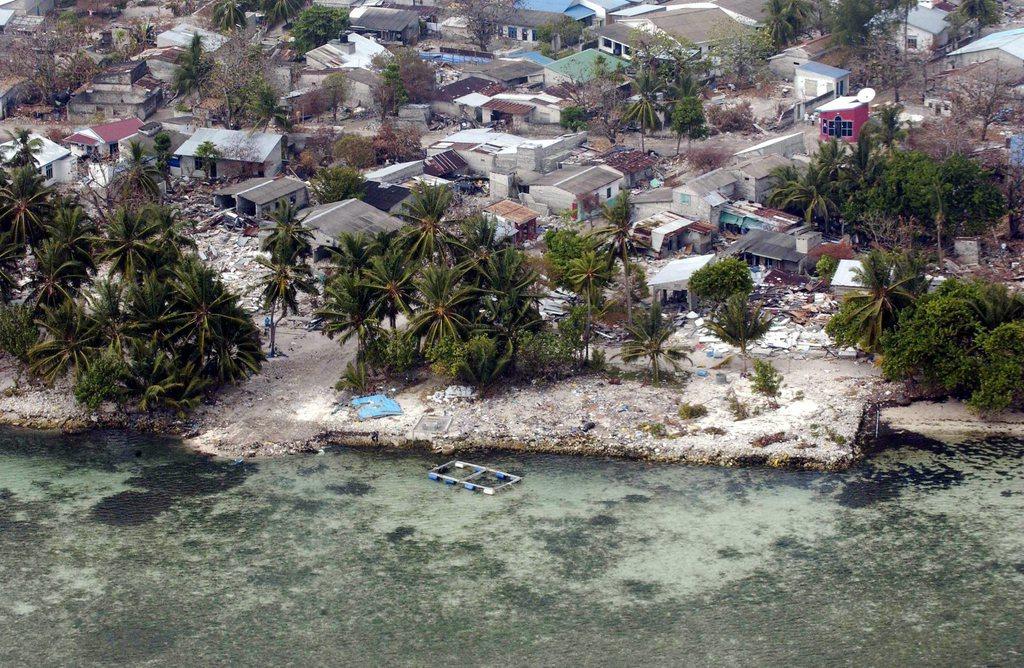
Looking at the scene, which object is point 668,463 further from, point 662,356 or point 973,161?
point 973,161

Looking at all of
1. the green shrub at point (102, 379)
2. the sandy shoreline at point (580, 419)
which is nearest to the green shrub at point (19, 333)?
the sandy shoreline at point (580, 419)

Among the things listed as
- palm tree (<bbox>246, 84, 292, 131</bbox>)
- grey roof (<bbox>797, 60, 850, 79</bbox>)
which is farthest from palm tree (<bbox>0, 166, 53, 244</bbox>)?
grey roof (<bbox>797, 60, 850, 79</bbox>)

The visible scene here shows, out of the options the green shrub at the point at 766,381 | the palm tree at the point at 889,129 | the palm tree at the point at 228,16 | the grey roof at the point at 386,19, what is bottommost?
the green shrub at the point at 766,381

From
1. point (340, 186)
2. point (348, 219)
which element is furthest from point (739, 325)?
point (340, 186)

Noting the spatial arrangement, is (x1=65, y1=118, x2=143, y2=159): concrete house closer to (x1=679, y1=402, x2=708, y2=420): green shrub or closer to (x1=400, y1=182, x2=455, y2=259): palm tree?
(x1=400, y1=182, x2=455, y2=259): palm tree

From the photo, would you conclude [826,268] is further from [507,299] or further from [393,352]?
[393,352]

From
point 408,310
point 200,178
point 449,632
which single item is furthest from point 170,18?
point 449,632

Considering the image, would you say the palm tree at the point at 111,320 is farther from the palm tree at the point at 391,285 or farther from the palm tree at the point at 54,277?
the palm tree at the point at 391,285
